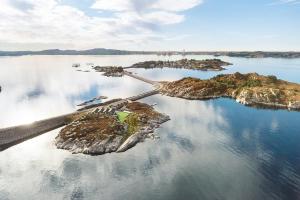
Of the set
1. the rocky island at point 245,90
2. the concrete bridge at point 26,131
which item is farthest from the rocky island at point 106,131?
the rocky island at point 245,90

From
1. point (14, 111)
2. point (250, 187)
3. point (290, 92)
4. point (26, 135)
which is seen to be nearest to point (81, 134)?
point (26, 135)

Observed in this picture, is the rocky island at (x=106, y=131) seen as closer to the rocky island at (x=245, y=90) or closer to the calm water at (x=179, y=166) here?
the calm water at (x=179, y=166)

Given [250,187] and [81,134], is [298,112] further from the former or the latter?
[81,134]

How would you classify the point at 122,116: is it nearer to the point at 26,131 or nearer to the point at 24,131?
the point at 26,131

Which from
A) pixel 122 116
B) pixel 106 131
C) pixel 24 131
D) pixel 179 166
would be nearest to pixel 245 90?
pixel 122 116

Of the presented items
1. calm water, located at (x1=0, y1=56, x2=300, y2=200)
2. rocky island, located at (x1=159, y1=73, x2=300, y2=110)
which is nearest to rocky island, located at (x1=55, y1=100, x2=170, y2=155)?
calm water, located at (x1=0, y1=56, x2=300, y2=200)
